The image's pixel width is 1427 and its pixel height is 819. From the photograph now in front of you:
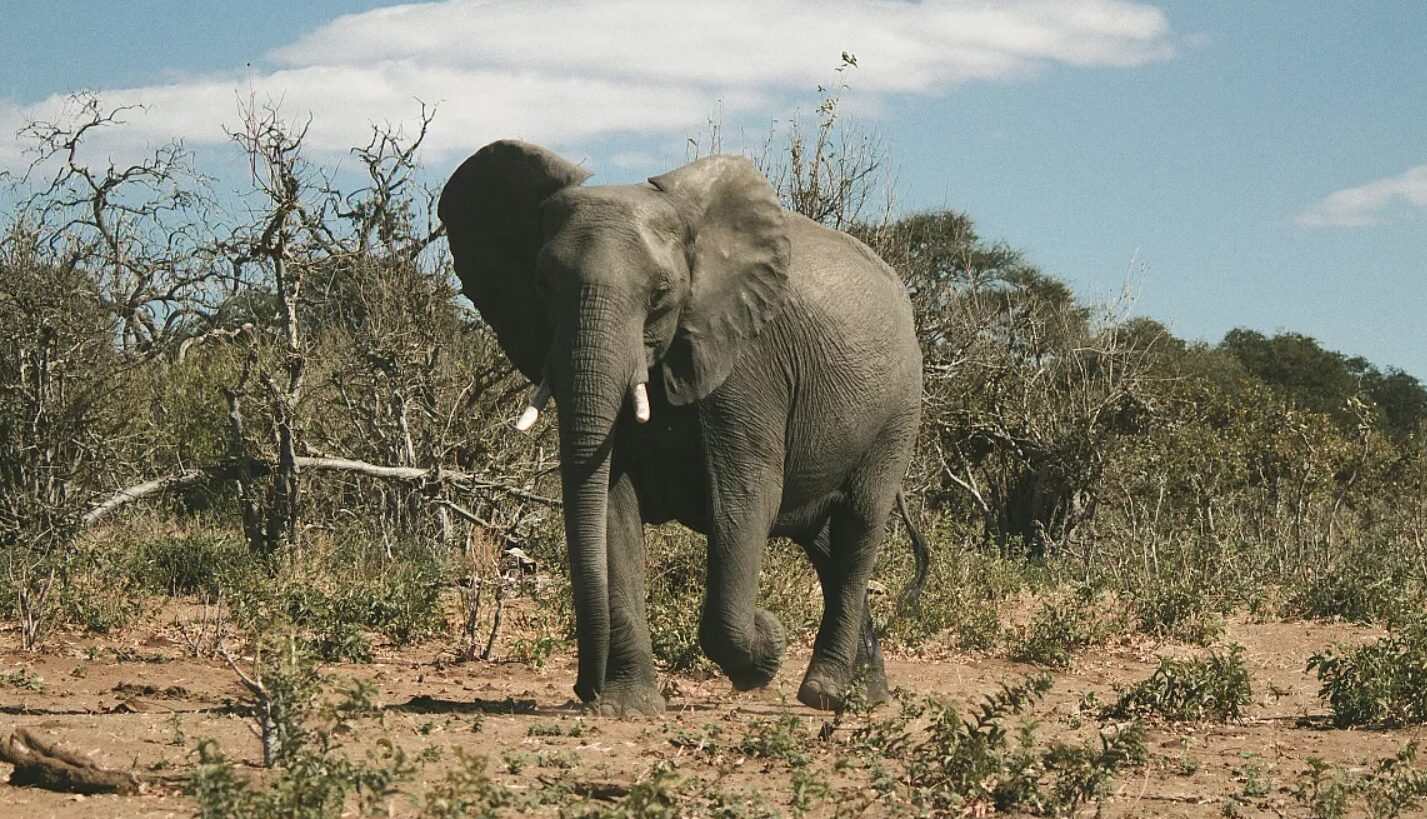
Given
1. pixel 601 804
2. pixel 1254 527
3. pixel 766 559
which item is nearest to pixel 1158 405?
pixel 1254 527

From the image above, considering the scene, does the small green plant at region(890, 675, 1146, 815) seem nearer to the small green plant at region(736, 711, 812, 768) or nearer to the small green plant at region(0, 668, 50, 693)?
the small green plant at region(736, 711, 812, 768)

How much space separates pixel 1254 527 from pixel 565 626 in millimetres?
11723

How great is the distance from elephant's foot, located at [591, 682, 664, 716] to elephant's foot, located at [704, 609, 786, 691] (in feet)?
1.20

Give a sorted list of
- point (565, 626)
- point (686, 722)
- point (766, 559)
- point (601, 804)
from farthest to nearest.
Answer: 1. point (766, 559)
2. point (565, 626)
3. point (686, 722)
4. point (601, 804)

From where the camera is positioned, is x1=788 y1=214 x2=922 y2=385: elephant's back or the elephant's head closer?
the elephant's head

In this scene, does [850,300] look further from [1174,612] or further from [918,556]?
[1174,612]

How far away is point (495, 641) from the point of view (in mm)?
10914

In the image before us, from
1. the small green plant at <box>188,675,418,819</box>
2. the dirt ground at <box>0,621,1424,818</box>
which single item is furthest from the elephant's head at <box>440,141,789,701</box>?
the small green plant at <box>188,675,418,819</box>

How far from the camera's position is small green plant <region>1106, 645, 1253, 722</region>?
8594 mm

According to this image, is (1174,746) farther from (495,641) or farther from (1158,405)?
(1158,405)

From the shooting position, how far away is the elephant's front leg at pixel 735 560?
305 inches

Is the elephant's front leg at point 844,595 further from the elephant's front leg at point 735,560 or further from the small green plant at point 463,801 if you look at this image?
the small green plant at point 463,801

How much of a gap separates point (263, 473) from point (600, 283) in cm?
628

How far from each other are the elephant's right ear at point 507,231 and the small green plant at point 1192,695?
3361 millimetres
